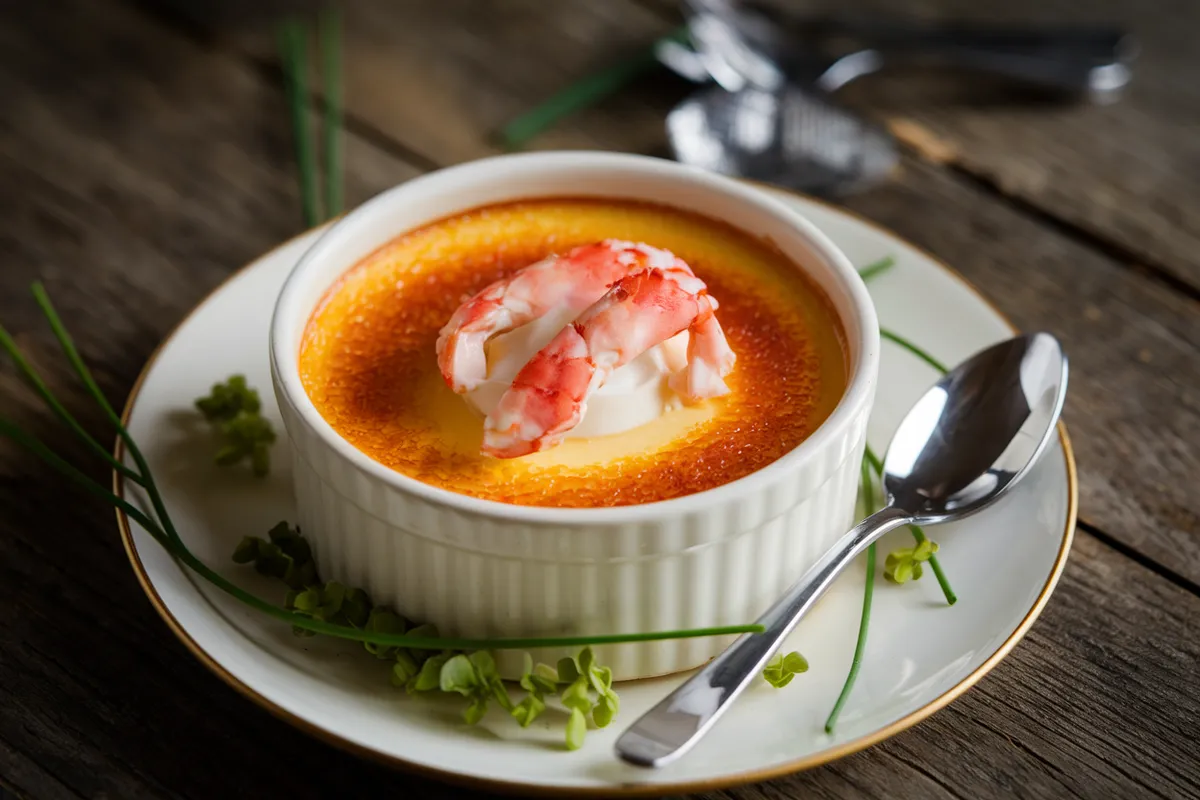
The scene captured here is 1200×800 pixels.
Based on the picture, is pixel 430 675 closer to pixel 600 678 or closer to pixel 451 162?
pixel 600 678

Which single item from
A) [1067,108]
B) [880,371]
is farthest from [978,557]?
[1067,108]

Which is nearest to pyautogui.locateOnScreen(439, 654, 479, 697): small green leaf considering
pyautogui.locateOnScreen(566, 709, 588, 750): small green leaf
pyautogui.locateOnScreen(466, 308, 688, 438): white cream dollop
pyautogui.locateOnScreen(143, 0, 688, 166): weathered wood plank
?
pyautogui.locateOnScreen(566, 709, 588, 750): small green leaf

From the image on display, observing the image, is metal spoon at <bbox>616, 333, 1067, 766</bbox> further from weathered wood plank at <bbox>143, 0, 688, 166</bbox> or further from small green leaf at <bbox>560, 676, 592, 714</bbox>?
weathered wood plank at <bbox>143, 0, 688, 166</bbox>

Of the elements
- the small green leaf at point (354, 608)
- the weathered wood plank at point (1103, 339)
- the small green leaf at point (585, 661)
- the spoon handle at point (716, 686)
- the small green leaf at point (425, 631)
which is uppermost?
the spoon handle at point (716, 686)

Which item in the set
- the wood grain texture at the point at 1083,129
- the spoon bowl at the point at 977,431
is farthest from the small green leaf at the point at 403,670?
the wood grain texture at the point at 1083,129

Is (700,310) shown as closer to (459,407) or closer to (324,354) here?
(459,407)

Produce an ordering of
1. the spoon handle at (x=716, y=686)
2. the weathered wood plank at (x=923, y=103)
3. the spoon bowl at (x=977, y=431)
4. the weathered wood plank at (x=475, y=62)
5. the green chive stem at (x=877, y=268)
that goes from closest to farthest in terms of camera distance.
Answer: the spoon handle at (x=716, y=686), the spoon bowl at (x=977, y=431), the green chive stem at (x=877, y=268), the weathered wood plank at (x=923, y=103), the weathered wood plank at (x=475, y=62)

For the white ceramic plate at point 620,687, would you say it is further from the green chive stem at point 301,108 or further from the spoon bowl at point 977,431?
the green chive stem at point 301,108

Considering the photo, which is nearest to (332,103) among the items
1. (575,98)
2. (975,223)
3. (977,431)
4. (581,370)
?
(575,98)
